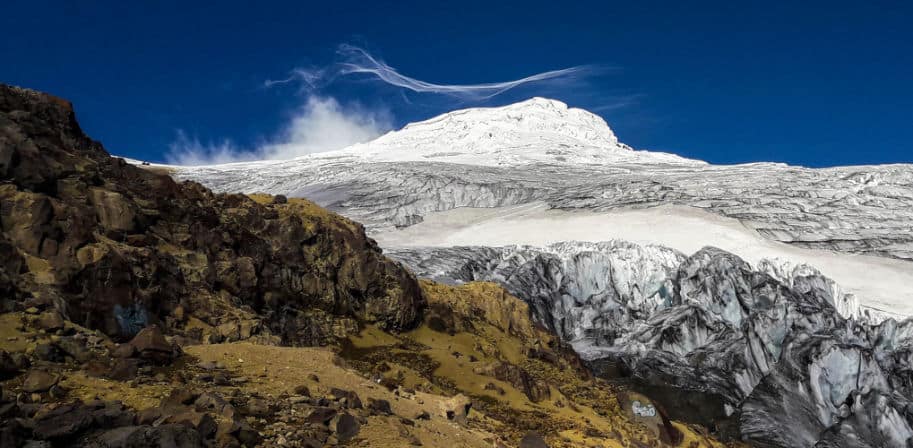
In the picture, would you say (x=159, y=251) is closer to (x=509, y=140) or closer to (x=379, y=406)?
(x=379, y=406)

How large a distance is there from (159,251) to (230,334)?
2.67 meters

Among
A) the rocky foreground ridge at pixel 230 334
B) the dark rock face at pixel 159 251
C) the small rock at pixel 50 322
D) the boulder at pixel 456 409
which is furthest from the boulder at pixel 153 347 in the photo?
the boulder at pixel 456 409

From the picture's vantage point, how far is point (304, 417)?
7766mm

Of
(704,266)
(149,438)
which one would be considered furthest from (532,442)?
(704,266)

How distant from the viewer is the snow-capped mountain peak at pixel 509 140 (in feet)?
364

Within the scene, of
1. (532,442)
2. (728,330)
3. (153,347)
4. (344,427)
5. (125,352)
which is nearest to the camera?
(344,427)

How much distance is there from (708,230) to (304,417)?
6028 centimetres

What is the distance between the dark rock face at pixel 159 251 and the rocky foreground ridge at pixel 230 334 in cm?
4

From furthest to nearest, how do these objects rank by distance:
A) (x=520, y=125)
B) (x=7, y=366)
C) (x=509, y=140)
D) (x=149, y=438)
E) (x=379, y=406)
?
1. (x=520, y=125)
2. (x=509, y=140)
3. (x=379, y=406)
4. (x=7, y=366)
5. (x=149, y=438)

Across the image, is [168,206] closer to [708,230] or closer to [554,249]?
[554,249]

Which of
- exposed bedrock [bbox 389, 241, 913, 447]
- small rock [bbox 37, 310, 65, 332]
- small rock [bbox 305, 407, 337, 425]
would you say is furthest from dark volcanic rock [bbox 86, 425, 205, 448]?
exposed bedrock [bbox 389, 241, 913, 447]

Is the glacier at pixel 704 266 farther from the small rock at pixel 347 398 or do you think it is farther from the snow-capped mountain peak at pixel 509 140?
the small rock at pixel 347 398

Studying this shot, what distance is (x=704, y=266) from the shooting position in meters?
51.9

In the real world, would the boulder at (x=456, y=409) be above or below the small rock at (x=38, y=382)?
below
